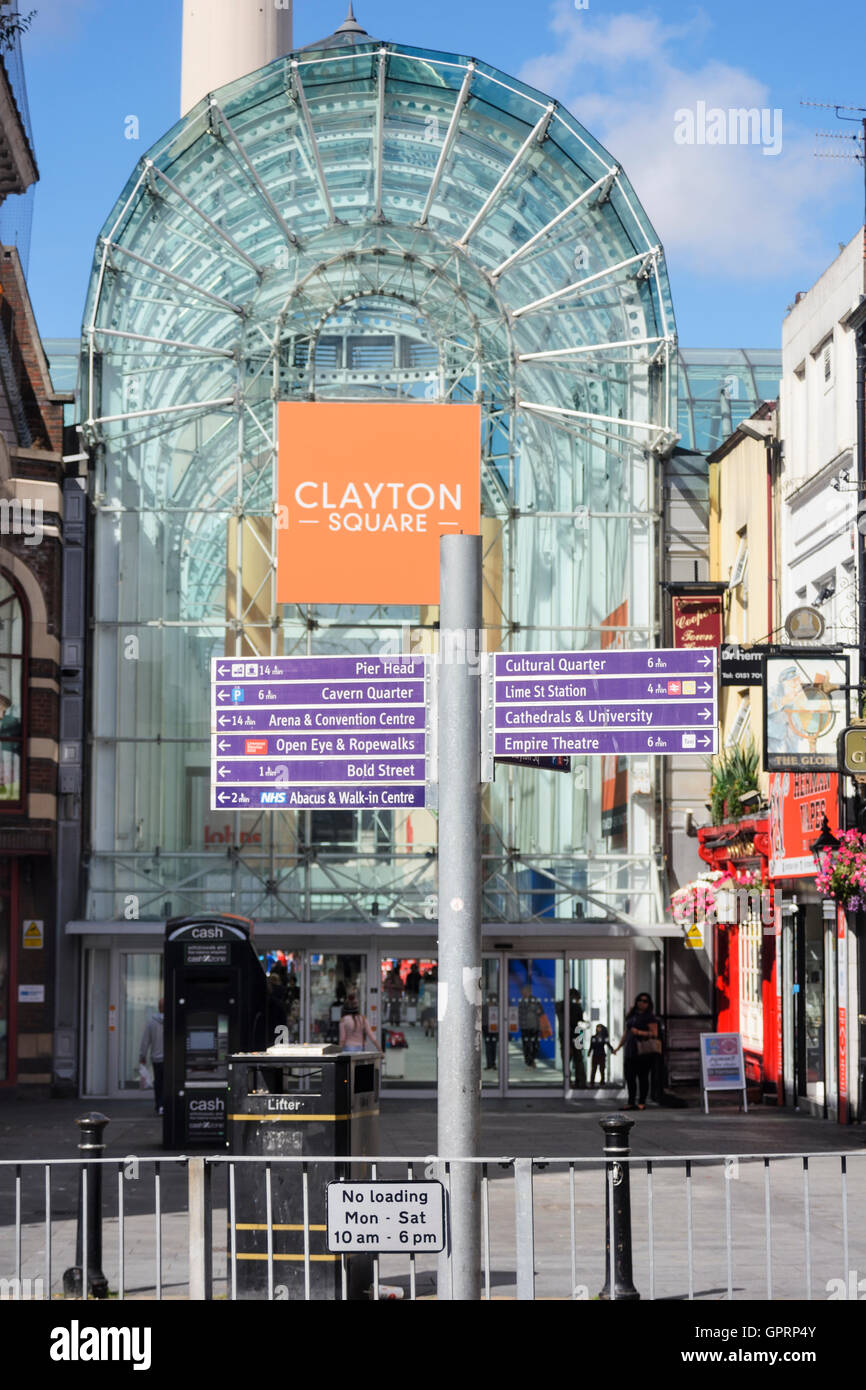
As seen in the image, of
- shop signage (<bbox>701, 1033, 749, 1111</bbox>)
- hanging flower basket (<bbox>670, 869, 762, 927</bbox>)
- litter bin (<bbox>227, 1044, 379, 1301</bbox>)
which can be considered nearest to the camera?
litter bin (<bbox>227, 1044, 379, 1301</bbox>)

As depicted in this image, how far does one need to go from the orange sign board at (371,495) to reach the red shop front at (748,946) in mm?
6063

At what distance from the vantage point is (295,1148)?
1225 cm

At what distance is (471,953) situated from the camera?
360 inches

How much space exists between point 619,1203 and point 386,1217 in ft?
6.65

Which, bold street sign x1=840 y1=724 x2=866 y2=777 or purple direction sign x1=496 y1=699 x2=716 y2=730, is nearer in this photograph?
purple direction sign x1=496 y1=699 x2=716 y2=730

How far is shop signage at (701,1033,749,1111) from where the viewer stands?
88.0 feet

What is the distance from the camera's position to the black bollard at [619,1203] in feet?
36.1

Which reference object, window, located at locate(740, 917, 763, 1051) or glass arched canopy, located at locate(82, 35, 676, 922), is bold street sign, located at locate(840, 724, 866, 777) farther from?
glass arched canopy, located at locate(82, 35, 676, 922)

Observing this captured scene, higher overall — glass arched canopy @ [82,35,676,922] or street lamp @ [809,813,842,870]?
glass arched canopy @ [82,35,676,922]

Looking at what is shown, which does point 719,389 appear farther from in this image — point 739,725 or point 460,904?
point 460,904

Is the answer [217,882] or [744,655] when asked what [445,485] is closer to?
[744,655]

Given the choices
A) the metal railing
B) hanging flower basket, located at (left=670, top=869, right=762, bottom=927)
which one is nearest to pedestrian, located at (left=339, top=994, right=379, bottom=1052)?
hanging flower basket, located at (left=670, top=869, right=762, bottom=927)

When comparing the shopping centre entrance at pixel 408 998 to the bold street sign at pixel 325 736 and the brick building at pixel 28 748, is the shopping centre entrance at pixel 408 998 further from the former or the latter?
the bold street sign at pixel 325 736

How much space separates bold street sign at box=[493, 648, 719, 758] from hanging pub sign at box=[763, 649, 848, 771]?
13.6 meters
